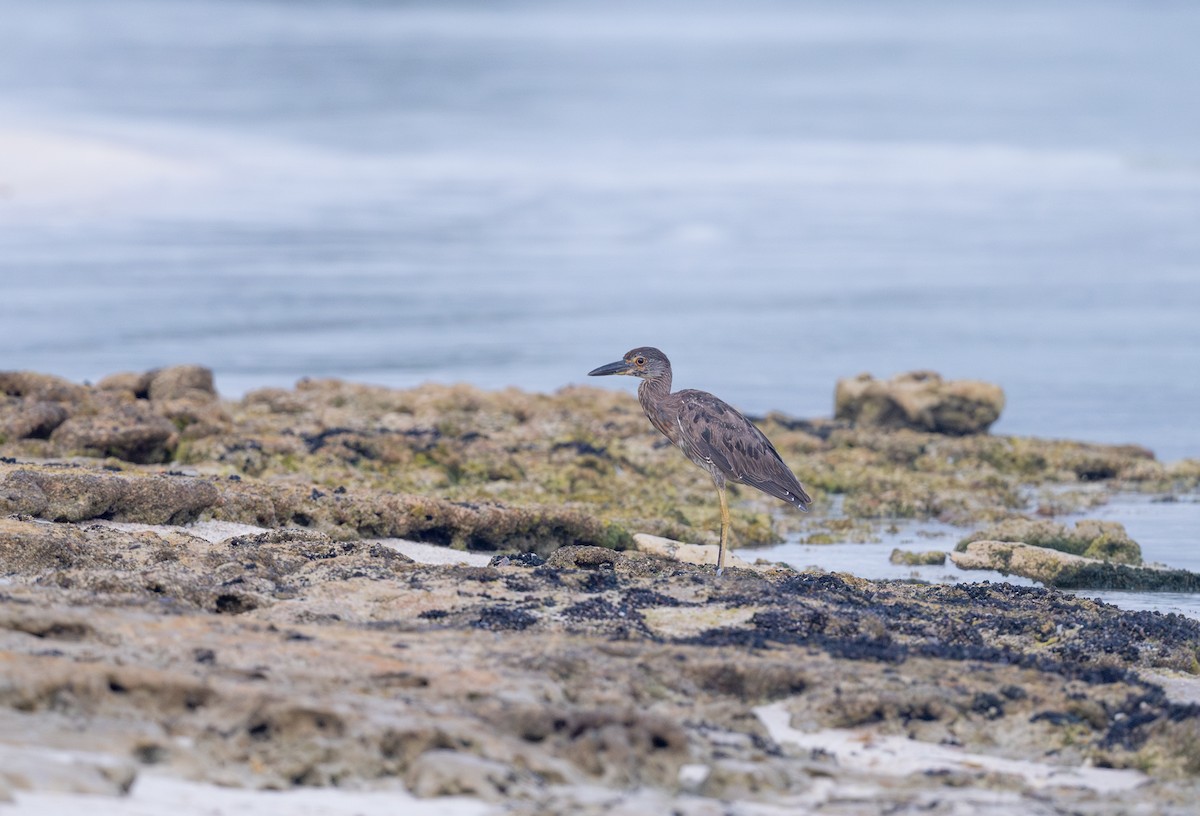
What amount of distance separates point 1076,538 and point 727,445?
12.0 feet

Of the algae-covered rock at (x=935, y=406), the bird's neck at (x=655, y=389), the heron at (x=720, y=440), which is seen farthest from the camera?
the algae-covered rock at (x=935, y=406)

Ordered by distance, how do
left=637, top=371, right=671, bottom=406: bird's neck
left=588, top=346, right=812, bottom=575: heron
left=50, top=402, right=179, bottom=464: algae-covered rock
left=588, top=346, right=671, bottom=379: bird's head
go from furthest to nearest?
left=50, top=402, right=179, bottom=464: algae-covered rock, left=588, top=346, right=671, bottom=379: bird's head, left=637, top=371, right=671, bottom=406: bird's neck, left=588, top=346, right=812, bottom=575: heron

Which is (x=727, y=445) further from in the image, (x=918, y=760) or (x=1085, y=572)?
(x=918, y=760)

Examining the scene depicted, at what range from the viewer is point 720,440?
35.3 feet

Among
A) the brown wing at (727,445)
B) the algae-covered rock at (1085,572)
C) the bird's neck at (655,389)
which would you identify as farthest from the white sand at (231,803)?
the algae-covered rock at (1085,572)

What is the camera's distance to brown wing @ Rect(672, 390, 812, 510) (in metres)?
10.8

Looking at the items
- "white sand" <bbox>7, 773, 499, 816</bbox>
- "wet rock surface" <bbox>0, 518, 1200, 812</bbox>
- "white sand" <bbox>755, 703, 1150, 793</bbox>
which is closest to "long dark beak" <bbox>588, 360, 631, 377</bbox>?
"wet rock surface" <bbox>0, 518, 1200, 812</bbox>

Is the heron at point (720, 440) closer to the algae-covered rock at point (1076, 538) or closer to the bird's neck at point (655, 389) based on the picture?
the bird's neck at point (655, 389)

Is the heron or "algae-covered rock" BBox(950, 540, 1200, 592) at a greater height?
the heron

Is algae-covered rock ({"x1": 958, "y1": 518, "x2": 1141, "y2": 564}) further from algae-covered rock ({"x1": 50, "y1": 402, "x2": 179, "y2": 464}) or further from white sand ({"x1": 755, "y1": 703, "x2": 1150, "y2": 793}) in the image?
algae-covered rock ({"x1": 50, "y1": 402, "x2": 179, "y2": 464})

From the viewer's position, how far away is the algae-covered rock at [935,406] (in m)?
20.7

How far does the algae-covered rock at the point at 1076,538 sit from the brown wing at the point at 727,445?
234 centimetres

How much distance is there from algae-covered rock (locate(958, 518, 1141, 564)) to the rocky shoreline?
117 millimetres

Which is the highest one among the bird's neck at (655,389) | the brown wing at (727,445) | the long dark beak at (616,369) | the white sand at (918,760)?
the long dark beak at (616,369)
